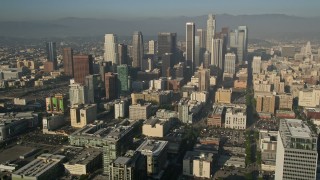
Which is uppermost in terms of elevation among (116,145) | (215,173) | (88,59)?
(88,59)

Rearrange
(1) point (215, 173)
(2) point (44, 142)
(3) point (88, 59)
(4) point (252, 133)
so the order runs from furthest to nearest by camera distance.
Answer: (3) point (88, 59)
(4) point (252, 133)
(2) point (44, 142)
(1) point (215, 173)

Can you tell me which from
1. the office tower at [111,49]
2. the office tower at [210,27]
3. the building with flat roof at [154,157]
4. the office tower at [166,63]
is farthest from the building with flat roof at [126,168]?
the office tower at [210,27]

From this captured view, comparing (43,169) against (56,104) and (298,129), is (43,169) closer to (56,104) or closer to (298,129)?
(298,129)

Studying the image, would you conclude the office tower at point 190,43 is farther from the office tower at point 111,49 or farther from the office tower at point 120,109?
the office tower at point 120,109

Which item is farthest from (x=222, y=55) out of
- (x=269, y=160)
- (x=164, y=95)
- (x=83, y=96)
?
(x=269, y=160)

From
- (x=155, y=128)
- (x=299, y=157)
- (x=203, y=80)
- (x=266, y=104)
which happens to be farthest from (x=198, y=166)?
(x=203, y=80)

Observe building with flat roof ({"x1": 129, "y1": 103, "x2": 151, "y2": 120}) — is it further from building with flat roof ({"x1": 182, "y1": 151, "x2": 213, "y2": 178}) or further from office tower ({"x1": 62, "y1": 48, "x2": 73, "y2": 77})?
office tower ({"x1": 62, "y1": 48, "x2": 73, "y2": 77})

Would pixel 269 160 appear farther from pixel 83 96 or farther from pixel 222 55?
pixel 222 55
